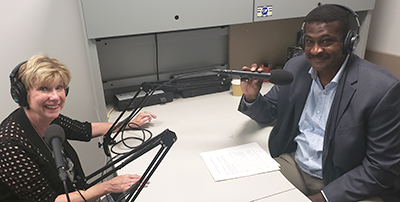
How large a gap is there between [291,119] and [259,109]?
15 cm

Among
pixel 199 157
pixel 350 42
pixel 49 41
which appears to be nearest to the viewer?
pixel 350 42

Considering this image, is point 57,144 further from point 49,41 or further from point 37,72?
point 49,41

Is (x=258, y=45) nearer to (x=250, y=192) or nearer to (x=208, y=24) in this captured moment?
(x=208, y=24)

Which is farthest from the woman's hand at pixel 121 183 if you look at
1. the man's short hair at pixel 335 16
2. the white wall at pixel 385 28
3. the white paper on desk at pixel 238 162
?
the white wall at pixel 385 28

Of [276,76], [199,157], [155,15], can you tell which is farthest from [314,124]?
[155,15]

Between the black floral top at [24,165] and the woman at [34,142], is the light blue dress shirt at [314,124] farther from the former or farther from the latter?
the black floral top at [24,165]

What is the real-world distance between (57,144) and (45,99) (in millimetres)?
531

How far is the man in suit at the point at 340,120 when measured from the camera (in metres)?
1.02

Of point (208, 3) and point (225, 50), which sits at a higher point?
point (208, 3)

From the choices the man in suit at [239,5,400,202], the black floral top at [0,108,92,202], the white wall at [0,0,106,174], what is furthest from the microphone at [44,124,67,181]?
the white wall at [0,0,106,174]

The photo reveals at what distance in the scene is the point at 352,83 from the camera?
108 centimetres

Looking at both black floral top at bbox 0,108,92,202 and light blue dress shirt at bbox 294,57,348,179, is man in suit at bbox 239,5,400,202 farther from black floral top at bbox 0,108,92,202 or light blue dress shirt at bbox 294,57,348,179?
black floral top at bbox 0,108,92,202

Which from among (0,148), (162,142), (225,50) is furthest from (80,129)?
(225,50)

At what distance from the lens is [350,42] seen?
1049mm
